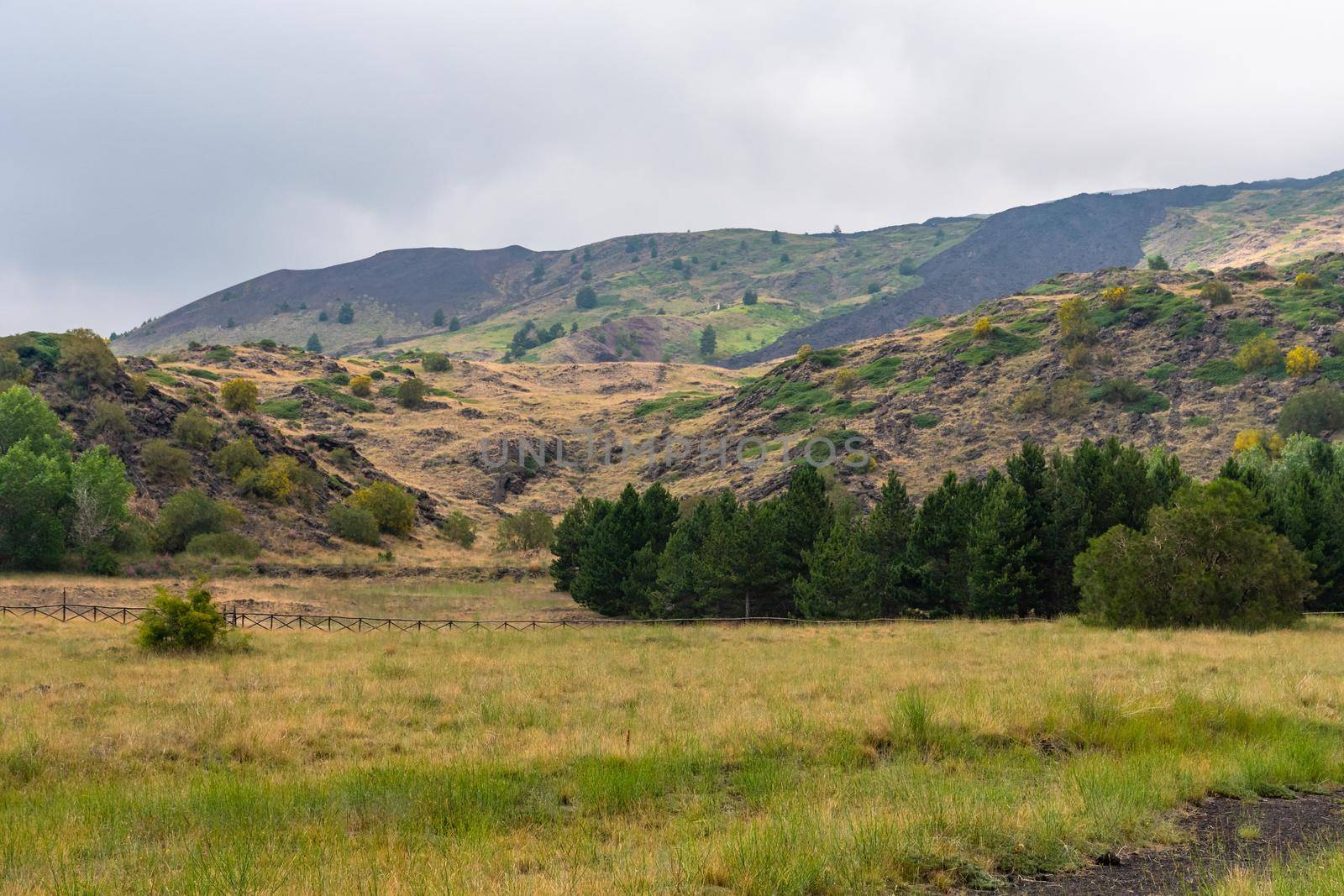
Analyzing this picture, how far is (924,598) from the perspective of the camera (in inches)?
1864

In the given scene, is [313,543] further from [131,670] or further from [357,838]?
[357,838]

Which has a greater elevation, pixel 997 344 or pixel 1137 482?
pixel 997 344

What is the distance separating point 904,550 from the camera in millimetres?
49844

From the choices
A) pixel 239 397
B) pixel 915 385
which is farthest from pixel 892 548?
pixel 239 397

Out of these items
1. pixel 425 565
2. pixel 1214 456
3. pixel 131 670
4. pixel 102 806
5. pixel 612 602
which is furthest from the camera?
pixel 1214 456

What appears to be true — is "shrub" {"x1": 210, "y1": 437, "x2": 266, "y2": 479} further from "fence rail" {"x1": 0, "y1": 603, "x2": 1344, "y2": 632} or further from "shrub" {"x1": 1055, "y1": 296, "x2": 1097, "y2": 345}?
"shrub" {"x1": 1055, "y1": 296, "x2": 1097, "y2": 345}

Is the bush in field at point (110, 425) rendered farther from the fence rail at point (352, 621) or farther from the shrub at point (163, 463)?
the fence rail at point (352, 621)

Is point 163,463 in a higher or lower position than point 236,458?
lower

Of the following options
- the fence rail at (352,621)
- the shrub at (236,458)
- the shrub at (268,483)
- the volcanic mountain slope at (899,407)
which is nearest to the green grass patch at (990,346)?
the volcanic mountain slope at (899,407)

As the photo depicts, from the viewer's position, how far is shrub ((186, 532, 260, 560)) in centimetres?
6506

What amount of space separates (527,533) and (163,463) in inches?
1189

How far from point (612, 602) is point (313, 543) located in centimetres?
3203

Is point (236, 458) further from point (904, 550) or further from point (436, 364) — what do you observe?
point (436, 364)

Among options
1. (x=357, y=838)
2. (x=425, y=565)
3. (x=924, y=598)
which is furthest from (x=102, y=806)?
(x=425, y=565)
